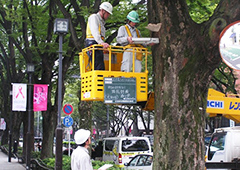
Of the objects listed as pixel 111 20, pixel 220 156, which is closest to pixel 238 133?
pixel 220 156

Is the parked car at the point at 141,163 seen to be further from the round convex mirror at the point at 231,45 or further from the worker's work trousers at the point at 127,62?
the round convex mirror at the point at 231,45

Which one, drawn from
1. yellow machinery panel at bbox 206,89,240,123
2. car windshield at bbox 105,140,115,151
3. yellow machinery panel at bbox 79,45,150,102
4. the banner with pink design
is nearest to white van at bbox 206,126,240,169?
yellow machinery panel at bbox 206,89,240,123

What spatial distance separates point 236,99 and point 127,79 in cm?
405

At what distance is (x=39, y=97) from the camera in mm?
20906

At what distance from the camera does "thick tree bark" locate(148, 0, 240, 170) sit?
6.65 m

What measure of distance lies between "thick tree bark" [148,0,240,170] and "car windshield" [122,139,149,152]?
13.6 metres

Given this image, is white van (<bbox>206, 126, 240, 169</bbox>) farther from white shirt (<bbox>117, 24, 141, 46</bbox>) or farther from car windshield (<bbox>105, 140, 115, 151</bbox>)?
car windshield (<bbox>105, 140, 115, 151</bbox>)

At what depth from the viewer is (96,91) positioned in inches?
269

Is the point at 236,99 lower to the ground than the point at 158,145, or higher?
higher

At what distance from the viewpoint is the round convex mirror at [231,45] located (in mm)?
6000

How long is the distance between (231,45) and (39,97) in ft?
51.9

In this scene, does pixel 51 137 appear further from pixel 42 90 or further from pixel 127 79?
pixel 127 79

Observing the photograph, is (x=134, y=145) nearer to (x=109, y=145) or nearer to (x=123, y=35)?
(x=109, y=145)

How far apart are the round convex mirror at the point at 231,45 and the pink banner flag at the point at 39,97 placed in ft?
50.6
